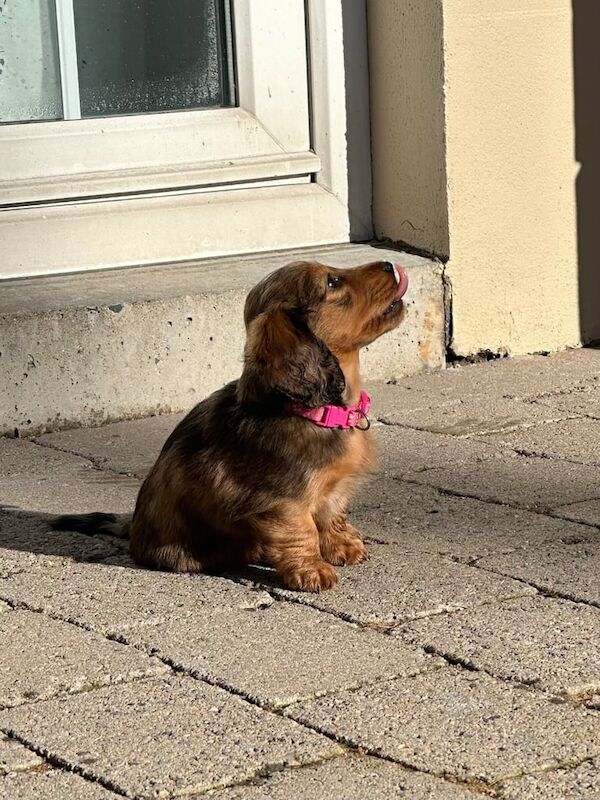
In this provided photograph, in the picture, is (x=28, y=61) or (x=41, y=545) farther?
(x=28, y=61)

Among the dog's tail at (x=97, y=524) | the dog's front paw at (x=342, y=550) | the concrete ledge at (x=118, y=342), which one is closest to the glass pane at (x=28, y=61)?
the concrete ledge at (x=118, y=342)

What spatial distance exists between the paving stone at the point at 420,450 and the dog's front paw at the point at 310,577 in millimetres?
1130

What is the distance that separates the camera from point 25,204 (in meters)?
6.09

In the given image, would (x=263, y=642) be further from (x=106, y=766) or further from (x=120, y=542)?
(x=120, y=542)

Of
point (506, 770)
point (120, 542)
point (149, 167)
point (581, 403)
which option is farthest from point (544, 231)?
point (506, 770)

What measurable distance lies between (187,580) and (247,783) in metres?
1.29

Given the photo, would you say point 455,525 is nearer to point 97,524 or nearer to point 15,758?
point 97,524

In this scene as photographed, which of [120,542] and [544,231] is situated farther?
[544,231]

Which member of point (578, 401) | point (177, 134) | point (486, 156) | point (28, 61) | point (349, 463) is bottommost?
point (578, 401)

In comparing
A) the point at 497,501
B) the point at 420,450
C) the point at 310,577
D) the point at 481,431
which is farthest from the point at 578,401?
the point at 310,577

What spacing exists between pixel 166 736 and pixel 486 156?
409 cm

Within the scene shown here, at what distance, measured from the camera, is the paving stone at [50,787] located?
9.03ft

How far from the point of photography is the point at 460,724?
119 inches

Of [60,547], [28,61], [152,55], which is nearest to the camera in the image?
[60,547]
